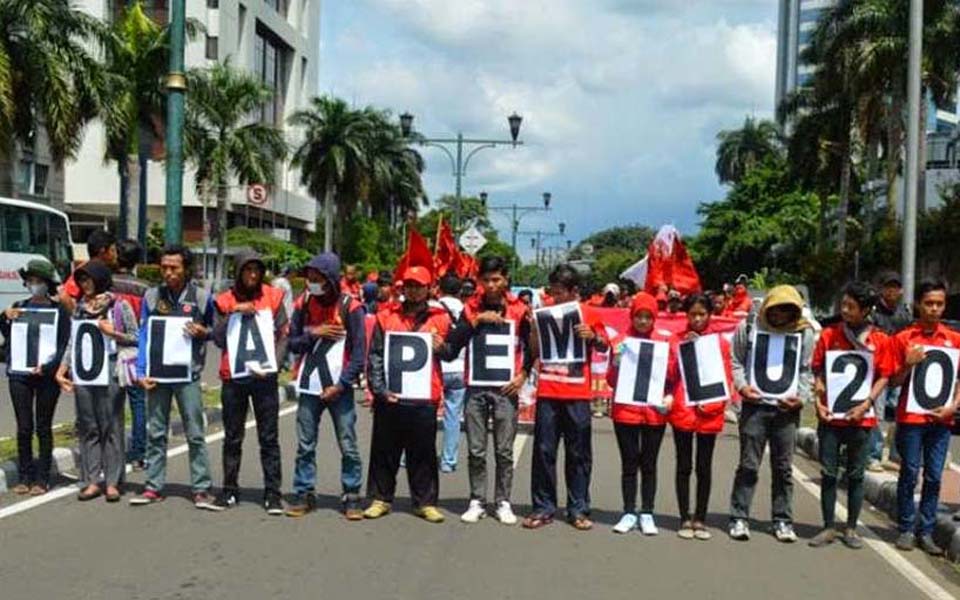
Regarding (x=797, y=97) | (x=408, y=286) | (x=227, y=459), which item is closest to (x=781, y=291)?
(x=408, y=286)

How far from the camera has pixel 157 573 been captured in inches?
275

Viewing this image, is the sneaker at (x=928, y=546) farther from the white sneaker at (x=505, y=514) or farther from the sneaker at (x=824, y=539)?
the white sneaker at (x=505, y=514)

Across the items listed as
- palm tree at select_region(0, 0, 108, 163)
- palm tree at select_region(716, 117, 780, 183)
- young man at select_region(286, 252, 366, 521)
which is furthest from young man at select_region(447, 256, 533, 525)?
palm tree at select_region(716, 117, 780, 183)

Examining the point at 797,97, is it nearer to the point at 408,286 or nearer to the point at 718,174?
the point at 718,174

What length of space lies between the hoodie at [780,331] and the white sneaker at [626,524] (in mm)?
1195

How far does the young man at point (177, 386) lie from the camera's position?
8852mm

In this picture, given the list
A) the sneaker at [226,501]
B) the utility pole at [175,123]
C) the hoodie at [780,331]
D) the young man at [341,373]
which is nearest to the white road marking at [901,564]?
the hoodie at [780,331]

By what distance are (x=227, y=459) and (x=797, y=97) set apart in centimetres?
4766

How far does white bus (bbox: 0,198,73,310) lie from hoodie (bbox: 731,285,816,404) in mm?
20744

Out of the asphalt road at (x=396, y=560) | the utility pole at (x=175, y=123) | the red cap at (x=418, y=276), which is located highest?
the utility pole at (x=175, y=123)

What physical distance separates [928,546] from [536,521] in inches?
108

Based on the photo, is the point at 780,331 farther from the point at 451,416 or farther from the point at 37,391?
the point at 37,391

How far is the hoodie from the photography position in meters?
8.41

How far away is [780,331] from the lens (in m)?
8.45
